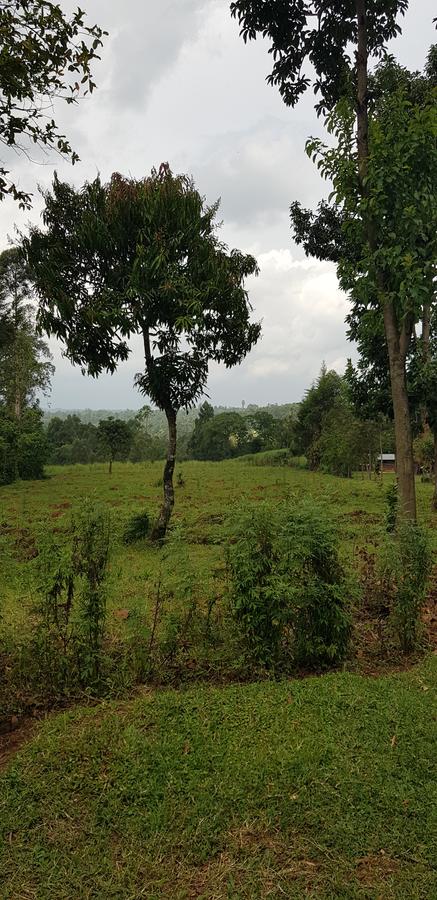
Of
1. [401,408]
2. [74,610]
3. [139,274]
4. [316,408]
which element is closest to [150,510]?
[139,274]

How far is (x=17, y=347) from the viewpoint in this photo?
25656 millimetres

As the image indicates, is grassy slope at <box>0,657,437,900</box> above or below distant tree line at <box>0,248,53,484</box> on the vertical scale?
below

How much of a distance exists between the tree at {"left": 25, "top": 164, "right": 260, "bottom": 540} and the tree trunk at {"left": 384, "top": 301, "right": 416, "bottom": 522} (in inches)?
135

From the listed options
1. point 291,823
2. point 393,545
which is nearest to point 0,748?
Answer: point 291,823

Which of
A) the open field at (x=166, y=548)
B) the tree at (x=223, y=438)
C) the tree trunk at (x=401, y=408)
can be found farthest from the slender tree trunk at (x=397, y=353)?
the tree at (x=223, y=438)

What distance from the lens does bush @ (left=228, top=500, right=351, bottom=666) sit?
3.62m

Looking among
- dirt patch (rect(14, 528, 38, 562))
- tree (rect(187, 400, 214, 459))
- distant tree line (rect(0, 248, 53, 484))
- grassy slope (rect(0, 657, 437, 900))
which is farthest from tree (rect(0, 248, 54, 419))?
tree (rect(187, 400, 214, 459))

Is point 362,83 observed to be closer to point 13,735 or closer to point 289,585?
point 289,585

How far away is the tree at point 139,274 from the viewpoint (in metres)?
8.58

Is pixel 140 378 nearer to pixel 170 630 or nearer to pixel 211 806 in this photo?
pixel 170 630

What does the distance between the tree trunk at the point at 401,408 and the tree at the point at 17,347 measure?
1970 centimetres

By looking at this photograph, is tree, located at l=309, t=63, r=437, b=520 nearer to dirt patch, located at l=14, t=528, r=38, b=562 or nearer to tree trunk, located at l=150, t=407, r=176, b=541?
tree trunk, located at l=150, t=407, r=176, b=541

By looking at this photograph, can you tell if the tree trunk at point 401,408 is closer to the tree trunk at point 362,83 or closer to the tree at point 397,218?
the tree at point 397,218

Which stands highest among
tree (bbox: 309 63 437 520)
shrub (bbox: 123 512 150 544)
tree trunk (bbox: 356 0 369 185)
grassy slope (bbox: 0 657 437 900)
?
tree trunk (bbox: 356 0 369 185)
